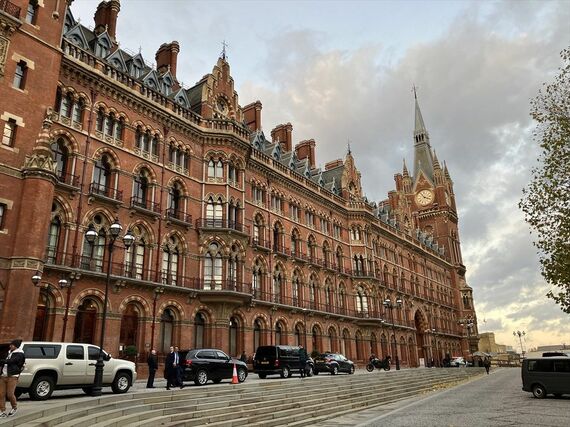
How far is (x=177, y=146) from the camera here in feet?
111

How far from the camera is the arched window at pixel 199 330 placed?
1238 inches

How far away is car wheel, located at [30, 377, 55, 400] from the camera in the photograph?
1502 centimetres

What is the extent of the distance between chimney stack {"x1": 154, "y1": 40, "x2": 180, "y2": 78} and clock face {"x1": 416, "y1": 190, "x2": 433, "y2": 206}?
68525 mm

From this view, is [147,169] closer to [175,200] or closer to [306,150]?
[175,200]

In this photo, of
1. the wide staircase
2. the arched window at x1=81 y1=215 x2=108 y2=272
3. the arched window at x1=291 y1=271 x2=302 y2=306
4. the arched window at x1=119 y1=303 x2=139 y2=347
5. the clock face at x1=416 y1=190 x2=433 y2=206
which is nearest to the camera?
the wide staircase

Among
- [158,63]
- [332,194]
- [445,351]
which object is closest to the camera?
[158,63]

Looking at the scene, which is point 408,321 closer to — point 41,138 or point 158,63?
point 158,63

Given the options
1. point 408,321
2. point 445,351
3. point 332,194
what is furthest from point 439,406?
point 445,351

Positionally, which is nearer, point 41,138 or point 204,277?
point 41,138

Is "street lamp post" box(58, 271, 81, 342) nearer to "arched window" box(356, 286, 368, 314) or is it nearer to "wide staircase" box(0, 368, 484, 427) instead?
"wide staircase" box(0, 368, 484, 427)

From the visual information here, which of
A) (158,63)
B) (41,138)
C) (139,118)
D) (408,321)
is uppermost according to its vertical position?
(158,63)

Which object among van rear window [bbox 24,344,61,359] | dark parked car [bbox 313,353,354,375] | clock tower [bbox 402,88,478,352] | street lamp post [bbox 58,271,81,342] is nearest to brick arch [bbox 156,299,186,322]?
street lamp post [bbox 58,271,81,342]

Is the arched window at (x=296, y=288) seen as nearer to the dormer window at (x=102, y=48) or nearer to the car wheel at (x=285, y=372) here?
the car wheel at (x=285, y=372)

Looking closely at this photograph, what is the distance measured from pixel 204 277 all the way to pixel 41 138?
46.2ft
